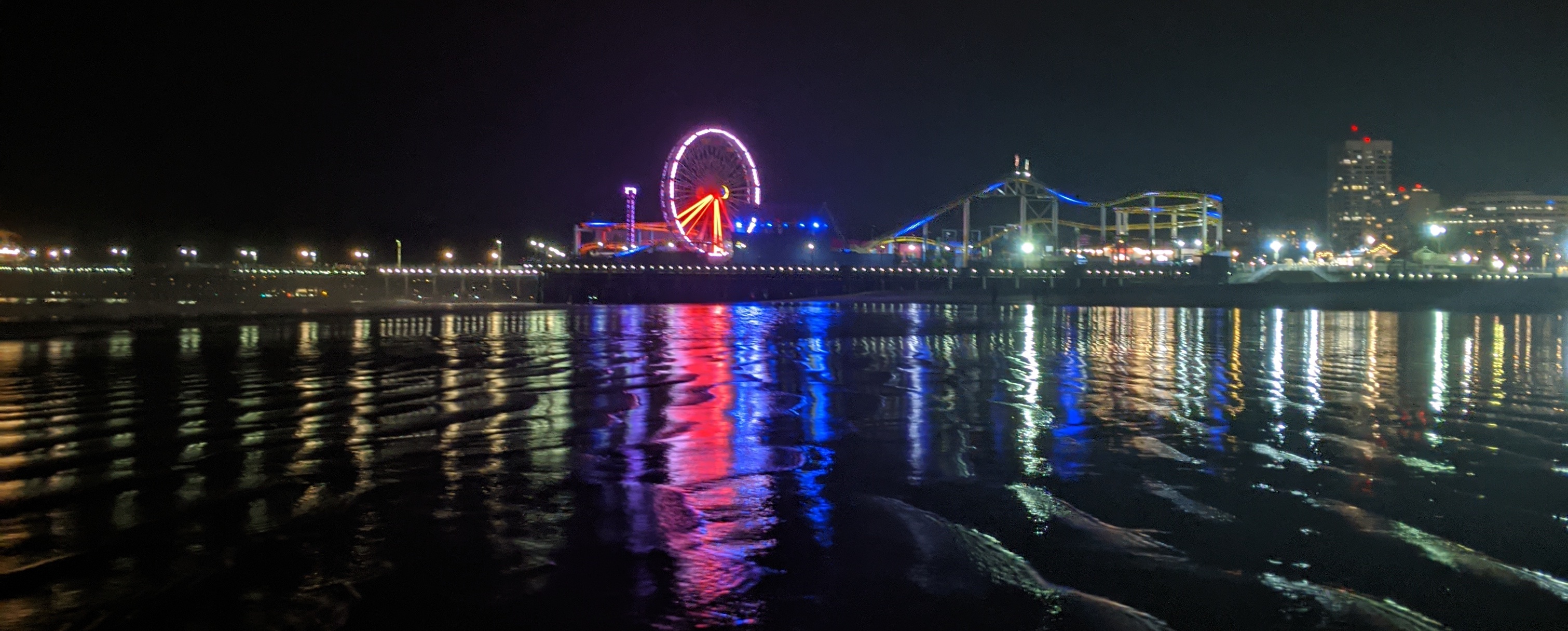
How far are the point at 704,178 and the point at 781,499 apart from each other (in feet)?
213

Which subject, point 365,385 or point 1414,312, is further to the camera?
point 1414,312

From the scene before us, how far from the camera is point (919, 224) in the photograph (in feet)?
365

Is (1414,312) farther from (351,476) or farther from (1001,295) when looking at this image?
(351,476)

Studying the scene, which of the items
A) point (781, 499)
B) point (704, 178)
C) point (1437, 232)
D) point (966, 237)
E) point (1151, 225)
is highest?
point (704, 178)

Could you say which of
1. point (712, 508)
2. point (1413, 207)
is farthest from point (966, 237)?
point (1413, 207)

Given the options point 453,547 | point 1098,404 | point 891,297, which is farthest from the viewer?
point 891,297

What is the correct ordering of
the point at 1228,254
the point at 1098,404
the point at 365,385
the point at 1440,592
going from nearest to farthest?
the point at 1440,592 → the point at 1098,404 → the point at 365,385 → the point at 1228,254

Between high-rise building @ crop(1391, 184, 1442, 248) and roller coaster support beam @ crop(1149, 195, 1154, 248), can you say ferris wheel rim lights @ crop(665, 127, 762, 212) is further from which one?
high-rise building @ crop(1391, 184, 1442, 248)

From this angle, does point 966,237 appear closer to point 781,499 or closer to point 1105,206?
point 1105,206

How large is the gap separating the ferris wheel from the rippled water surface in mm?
55384

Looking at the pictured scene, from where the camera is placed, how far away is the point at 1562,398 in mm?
10359

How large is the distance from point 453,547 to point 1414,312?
42.1 metres

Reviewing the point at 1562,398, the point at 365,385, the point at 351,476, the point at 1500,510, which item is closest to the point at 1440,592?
the point at 1500,510

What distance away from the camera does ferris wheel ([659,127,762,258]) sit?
67.7 metres
